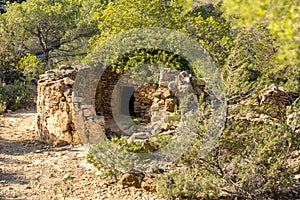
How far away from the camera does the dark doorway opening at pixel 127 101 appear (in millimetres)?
9820

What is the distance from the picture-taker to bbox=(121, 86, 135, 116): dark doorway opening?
9.82m

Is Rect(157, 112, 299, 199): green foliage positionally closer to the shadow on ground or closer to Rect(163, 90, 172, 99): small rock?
Rect(163, 90, 172, 99): small rock

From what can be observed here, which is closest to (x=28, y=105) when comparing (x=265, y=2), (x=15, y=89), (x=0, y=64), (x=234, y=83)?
(x=15, y=89)

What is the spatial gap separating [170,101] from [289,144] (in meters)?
3.12

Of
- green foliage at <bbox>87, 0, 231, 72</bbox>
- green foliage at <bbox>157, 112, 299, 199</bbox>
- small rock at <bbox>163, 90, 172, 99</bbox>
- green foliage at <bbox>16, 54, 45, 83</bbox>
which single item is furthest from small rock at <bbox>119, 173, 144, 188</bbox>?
green foliage at <bbox>16, 54, 45, 83</bbox>

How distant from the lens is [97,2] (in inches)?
660

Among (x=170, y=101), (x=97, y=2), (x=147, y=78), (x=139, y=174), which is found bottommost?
(x=139, y=174)

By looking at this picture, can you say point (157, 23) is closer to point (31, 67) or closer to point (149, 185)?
point (31, 67)

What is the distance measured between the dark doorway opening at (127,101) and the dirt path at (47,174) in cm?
268

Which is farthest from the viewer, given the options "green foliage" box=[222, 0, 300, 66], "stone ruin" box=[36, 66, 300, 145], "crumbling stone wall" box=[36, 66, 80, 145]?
"crumbling stone wall" box=[36, 66, 80, 145]

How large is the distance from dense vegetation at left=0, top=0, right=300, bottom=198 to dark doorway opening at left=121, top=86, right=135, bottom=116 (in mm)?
917

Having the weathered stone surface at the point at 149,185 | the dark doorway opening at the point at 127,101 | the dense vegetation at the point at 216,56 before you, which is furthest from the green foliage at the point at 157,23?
the weathered stone surface at the point at 149,185

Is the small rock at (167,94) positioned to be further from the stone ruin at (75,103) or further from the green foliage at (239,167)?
the green foliage at (239,167)

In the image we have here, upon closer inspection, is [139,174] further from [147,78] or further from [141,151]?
[147,78]
